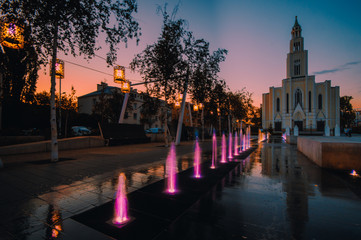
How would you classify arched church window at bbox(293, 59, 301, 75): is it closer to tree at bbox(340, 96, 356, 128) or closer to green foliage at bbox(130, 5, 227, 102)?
tree at bbox(340, 96, 356, 128)

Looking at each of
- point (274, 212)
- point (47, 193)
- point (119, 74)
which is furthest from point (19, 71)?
point (274, 212)

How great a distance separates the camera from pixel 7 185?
441 centimetres

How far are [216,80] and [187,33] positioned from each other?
5074 mm

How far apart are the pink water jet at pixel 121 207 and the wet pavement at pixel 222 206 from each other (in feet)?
0.59

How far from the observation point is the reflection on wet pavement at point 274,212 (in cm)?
234

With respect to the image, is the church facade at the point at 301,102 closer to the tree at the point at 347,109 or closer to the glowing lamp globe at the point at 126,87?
the tree at the point at 347,109

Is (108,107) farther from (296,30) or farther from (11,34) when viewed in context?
(296,30)

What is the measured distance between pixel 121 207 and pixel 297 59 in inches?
2804

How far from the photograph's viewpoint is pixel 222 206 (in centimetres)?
323

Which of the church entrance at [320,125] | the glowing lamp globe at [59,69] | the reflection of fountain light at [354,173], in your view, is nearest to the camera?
the reflection of fountain light at [354,173]

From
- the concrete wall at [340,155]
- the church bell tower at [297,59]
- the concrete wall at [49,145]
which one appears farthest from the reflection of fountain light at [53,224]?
the church bell tower at [297,59]

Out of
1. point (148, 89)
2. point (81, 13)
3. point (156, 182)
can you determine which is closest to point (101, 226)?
point (156, 182)

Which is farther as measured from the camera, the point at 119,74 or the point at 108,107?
the point at 108,107

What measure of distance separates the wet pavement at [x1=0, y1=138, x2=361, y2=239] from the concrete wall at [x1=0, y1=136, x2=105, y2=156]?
5717 millimetres
